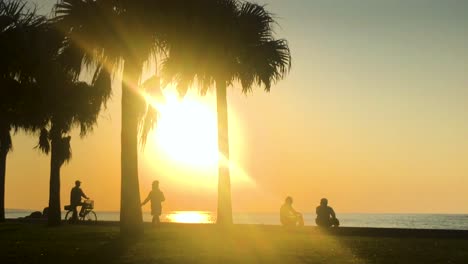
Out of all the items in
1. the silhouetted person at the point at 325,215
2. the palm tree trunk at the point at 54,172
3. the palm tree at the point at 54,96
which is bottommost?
the silhouetted person at the point at 325,215

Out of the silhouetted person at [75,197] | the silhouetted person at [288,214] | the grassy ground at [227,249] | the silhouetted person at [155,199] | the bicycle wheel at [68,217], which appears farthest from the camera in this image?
the bicycle wheel at [68,217]

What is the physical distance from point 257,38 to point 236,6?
1876 mm

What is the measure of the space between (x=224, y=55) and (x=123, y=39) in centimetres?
591

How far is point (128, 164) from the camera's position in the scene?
20.6m

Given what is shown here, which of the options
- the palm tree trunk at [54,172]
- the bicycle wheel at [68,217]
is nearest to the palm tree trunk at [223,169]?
the palm tree trunk at [54,172]

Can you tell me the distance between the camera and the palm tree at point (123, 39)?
20.4m

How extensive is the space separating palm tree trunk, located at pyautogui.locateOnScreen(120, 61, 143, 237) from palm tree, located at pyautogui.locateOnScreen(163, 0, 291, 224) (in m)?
1.79

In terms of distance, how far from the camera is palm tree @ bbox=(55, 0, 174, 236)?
20.4 meters

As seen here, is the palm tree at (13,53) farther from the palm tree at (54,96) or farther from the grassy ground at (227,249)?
the grassy ground at (227,249)

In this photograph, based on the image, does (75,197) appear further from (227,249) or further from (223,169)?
(227,249)

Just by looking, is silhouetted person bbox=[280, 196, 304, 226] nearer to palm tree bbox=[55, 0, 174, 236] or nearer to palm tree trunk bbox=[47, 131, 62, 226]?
palm tree bbox=[55, 0, 174, 236]

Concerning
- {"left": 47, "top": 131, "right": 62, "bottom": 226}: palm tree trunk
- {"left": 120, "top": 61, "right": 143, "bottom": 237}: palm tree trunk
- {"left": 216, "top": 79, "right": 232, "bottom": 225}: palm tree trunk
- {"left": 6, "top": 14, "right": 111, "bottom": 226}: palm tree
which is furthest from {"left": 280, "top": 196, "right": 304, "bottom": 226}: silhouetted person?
{"left": 47, "top": 131, "right": 62, "bottom": 226}: palm tree trunk

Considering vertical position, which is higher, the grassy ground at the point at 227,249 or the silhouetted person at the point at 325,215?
the silhouetted person at the point at 325,215

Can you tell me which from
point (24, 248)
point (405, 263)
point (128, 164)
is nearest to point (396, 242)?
point (405, 263)
